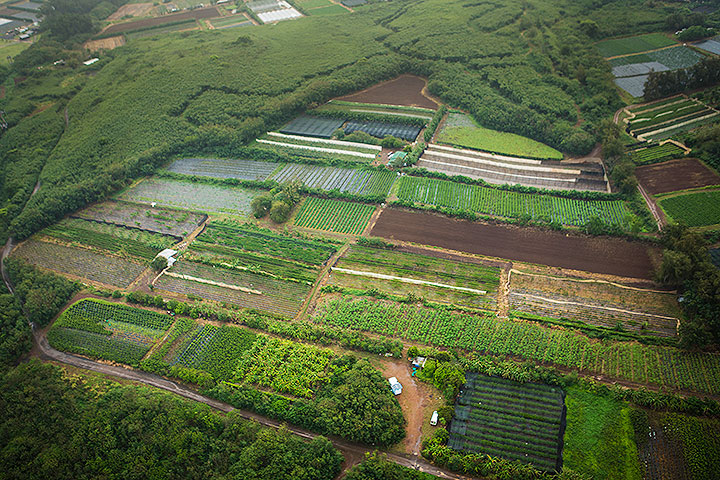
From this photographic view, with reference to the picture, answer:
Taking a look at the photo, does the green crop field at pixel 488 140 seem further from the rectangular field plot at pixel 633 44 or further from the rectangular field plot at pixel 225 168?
the rectangular field plot at pixel 633 44

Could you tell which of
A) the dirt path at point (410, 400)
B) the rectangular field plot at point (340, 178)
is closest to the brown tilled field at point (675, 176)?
the rectangular field plot at point (340, 178)

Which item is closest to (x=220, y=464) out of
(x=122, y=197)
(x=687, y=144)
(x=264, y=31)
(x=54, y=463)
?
(x=54, y=463)

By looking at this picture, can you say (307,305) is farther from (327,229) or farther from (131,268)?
(131,268)

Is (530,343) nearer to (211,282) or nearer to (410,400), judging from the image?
(410,400)

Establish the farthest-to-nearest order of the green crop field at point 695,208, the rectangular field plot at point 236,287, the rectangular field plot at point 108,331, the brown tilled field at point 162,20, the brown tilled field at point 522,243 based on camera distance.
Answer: the brown tilled field at point 162,20, the green crop field at point 695,208, the rectangular field plot at point 236,287, the brown tilled field at point 522,243, the rectangular field plot at point 108,331

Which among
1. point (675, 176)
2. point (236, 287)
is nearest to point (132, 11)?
point (236, 287)
